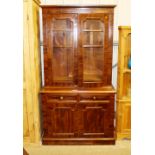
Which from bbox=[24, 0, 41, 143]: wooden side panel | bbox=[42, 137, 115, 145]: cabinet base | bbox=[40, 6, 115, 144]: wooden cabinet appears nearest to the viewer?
bbox=[24, 0, 41, 143]: wooden side panel

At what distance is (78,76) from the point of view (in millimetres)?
3297

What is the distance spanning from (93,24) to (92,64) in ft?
1.86

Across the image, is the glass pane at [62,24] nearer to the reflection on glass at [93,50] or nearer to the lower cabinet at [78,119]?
the reflection on glass at [93,50]

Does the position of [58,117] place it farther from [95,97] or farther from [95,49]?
[95,49]

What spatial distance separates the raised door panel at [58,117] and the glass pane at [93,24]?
1024mm

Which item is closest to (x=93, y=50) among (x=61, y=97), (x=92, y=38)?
(x=92, y=38)

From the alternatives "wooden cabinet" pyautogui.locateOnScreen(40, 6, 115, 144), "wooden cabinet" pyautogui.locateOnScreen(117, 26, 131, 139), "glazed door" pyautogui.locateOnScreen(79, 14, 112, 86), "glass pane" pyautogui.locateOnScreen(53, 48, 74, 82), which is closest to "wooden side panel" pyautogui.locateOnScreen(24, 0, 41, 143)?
"wooden cabinet" pyautogui.locateOnScreen(40, 6, 115, 144)

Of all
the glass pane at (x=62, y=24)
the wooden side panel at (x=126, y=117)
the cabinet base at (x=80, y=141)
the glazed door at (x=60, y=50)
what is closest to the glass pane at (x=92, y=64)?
the glazed door at (x=60, y=50)

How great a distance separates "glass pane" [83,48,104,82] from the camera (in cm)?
331

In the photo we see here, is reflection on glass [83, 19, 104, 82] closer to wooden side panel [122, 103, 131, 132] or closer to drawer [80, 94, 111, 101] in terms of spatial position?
drawer [80, 94, 111, 101]

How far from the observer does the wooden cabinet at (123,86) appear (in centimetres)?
328

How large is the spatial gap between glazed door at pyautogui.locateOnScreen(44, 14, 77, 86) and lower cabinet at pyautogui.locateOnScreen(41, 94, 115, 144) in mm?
285
